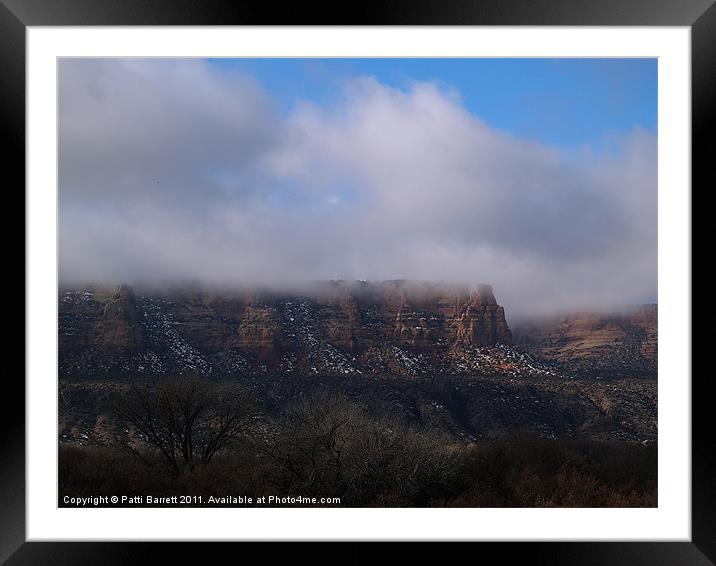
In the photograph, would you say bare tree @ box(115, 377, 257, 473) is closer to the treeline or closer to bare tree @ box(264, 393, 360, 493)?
the treeline

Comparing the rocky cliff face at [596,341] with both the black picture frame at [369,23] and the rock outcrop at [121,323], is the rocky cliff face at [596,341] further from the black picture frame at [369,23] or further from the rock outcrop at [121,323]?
the rock outcrop at [121,323]

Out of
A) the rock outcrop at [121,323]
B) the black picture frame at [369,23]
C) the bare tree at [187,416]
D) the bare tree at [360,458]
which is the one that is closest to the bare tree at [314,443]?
the bare tree at [360,458]

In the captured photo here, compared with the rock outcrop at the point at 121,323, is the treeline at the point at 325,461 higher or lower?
lower

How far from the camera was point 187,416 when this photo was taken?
6941 millimetres

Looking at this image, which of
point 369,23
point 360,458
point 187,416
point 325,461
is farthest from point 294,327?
point 369,23

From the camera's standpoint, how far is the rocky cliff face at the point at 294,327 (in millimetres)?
9062

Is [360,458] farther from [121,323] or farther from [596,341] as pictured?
[596,341]

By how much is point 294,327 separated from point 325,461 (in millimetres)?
5714

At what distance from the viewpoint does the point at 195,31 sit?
2762 millimetres

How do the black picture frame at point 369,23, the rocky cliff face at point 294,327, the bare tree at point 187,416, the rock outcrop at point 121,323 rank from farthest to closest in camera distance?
the rocky cliff face at point 294,327, the rock outcrop at point 121,323, the bare tree at point 187,416, the black picture frame at point 369,23

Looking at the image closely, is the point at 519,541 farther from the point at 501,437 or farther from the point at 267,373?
the point at 267,373

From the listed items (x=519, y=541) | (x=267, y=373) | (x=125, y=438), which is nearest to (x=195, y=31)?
(x=519, y=541)

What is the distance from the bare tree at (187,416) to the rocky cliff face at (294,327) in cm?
142

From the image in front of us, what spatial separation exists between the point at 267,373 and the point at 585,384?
5.40 m
